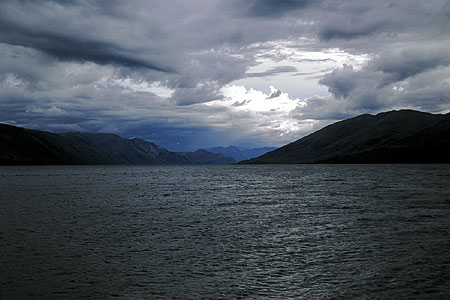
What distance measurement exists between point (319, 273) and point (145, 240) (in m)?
14.7

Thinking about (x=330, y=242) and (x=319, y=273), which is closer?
(x=319, y=273)

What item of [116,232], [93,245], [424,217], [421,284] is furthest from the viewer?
[424,217]

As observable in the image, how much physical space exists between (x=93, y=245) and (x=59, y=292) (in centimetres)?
1019

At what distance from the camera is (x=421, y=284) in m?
17.4

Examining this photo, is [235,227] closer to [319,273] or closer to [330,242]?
[330,242]

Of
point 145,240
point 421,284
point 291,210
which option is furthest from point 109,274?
point 291,210

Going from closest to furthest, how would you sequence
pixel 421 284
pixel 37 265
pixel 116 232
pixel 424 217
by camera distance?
pixel 421 284, pixel 37 265, pixel 116 232, pixel 424 217

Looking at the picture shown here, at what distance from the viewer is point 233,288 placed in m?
17.0

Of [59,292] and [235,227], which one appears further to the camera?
[235,227]

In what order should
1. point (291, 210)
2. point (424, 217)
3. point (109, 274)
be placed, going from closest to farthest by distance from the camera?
point (109, 274), point (424, 217), point (291, 210)

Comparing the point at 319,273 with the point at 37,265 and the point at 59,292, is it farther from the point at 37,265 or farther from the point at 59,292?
the point at 37,265

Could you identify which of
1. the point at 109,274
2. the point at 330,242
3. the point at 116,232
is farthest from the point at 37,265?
the point at 330,242

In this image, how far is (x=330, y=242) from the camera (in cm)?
2708

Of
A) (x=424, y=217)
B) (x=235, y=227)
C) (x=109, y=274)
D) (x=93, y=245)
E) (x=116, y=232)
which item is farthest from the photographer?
(x=424, y=217)
